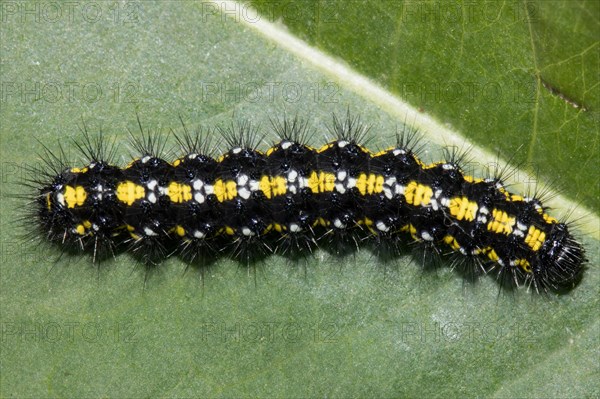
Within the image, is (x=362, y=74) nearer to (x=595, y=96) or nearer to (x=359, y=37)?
(x=359, y=37)

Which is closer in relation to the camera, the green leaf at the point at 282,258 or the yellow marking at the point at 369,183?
the green leaf at the point at 282,258

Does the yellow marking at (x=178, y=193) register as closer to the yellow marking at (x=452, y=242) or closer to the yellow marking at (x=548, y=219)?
the yellow marking at (x=452, y=242)

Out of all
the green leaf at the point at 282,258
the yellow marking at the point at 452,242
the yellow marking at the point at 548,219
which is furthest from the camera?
the yellow marking at the point at 452,242

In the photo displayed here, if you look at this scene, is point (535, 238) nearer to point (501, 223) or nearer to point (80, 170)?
point (501, 223)

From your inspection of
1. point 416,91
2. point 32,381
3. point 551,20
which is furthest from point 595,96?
point 32,381

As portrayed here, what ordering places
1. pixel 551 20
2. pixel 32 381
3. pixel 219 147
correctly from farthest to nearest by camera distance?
pixel 219 147 → pixel 32 381 → pixel 551 20

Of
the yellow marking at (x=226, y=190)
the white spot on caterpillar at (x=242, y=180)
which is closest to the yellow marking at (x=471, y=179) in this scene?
the white spot on caterpillar at (x=242, y=180)

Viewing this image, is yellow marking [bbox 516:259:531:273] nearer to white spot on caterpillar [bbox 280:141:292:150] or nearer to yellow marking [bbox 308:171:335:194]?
yellow marking [bbox 308:171:335:194]

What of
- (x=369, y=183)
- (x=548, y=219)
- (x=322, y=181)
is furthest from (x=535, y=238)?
(x=322, y=181)
